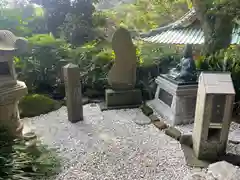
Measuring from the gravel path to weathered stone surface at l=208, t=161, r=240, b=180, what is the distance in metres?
0.27

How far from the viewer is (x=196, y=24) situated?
6.91m

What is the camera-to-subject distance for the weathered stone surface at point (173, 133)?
3403 millimetres

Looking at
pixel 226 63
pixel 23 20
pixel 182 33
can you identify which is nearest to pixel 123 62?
pixel 226 63

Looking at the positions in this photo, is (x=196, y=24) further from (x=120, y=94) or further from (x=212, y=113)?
(x=212, y=113)

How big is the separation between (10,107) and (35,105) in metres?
1.78

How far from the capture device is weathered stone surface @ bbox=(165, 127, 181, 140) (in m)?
3.40

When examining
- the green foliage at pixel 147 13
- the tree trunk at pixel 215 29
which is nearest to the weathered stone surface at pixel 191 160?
the tree trunk at pixel 215 29

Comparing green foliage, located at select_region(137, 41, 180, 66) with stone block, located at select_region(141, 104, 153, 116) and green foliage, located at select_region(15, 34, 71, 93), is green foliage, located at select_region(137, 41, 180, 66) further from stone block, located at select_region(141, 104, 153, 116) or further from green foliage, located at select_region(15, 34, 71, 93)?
green foliage, located at select_region(15, 34, 71, 93)

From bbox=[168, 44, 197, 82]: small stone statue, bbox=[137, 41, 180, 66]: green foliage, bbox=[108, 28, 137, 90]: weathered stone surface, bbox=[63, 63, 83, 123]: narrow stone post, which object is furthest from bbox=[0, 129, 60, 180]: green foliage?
bbox=[137, 41, 180, 66]: green foliage

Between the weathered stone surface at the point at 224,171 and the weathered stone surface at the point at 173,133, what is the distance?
2.81 feet

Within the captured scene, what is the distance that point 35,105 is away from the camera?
14.9 feet

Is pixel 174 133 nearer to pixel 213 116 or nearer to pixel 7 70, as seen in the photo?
pixel 213 116

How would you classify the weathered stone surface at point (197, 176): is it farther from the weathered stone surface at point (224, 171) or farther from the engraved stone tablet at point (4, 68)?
the engraved stone tablet at point (4, 68)

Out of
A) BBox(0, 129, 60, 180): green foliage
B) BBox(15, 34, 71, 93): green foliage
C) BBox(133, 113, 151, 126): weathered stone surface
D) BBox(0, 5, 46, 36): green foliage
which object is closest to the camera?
BBox(0, 129, 60, 180): green foliage
